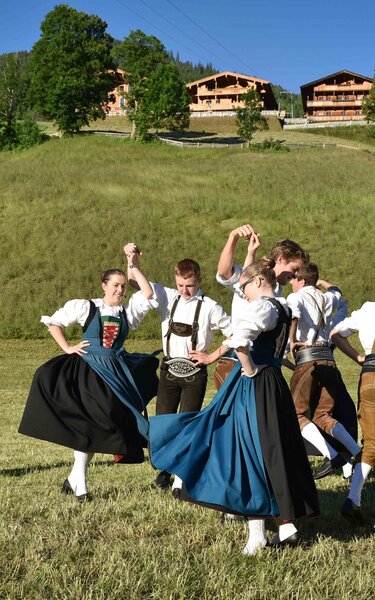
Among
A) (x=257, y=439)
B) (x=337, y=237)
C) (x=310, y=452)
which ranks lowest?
(x=337, y=237)

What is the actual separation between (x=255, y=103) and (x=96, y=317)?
71606 mm

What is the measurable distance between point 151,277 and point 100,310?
2417 cm

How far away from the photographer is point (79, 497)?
259 inches

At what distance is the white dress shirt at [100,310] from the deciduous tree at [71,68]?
67.9m

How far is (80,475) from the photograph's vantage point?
6.71m

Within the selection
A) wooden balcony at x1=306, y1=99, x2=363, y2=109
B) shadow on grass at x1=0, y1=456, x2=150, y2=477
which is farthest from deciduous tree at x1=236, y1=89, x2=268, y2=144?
shadow on grass at x1=0, y1=456, x2=150, y2=477

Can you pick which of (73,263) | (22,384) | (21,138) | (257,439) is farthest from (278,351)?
(21,138)

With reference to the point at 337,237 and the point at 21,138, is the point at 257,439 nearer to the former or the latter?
the point at 337,237

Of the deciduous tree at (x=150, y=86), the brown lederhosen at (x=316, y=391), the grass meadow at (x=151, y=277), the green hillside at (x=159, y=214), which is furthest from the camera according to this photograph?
the deciduous tree at (x=150, y=86)

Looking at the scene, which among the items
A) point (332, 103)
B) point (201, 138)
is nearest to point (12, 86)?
point (201, 138)

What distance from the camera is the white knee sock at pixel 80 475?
6.67 m

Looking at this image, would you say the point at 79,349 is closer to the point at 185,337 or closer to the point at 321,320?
the point at 185,337

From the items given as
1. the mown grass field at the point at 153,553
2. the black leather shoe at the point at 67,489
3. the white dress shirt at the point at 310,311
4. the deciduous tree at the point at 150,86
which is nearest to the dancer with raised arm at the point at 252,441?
the mown grass field at the point at 153,553

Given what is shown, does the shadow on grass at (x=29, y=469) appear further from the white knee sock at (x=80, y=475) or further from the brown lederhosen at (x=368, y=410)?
the brown lederhosen at (x=368, y=410)
